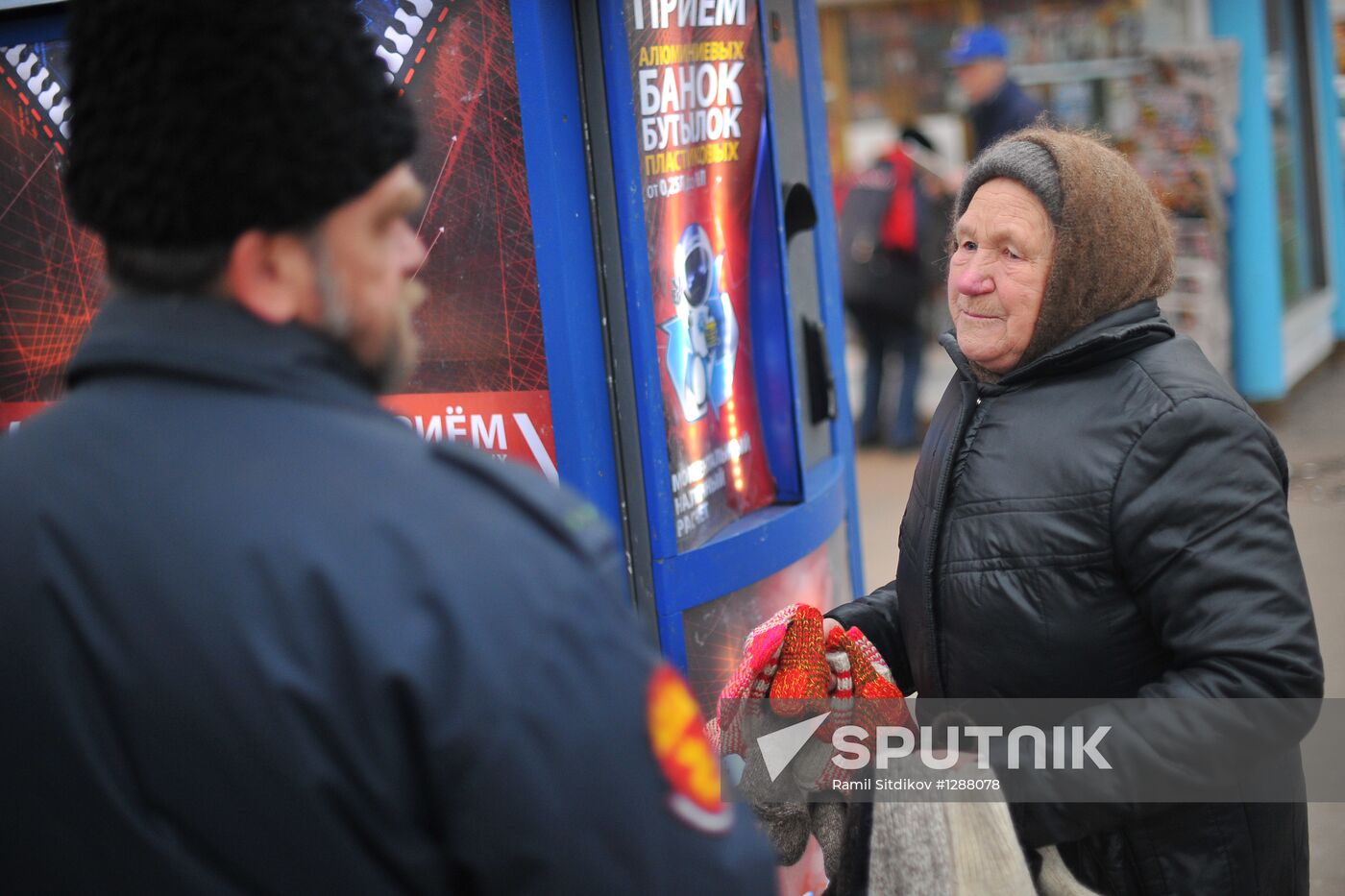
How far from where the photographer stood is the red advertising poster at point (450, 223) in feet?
8.86

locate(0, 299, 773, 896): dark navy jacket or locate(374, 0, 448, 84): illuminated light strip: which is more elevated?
locate(374, 0, 448, 84): illuminated light strip

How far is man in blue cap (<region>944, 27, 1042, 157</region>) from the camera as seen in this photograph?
6324 mm

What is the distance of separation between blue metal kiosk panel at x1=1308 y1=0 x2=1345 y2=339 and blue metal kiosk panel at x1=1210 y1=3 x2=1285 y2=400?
1785 millimetres

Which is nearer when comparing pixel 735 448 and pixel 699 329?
pixel 699 329

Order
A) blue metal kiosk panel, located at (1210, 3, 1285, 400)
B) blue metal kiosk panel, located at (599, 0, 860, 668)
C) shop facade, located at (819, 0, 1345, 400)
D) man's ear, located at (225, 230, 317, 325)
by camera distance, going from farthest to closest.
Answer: blue metal kiosk panel, located at (1210, 3, 1285, 400)
shop facade, located at (819, 0, 1345, 400)
blue metal kiosk panel, located at (599, 0, 860, 668)
man's ear, located at (225, 230, 317, 325)

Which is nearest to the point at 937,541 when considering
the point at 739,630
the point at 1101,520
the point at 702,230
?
the point at 1101,520

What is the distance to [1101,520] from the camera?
6.07ft

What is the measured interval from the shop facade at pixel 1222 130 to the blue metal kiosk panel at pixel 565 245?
426cm

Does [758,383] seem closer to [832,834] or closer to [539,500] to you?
[832,834]

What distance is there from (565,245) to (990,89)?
14.2 ft

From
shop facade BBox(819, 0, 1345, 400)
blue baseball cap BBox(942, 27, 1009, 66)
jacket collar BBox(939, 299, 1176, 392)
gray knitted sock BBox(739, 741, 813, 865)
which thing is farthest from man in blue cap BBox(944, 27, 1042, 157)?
gray knitted sock BBox(739, 741, 813, 865)

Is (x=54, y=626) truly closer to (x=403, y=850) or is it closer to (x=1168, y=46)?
(x=403, y=850)

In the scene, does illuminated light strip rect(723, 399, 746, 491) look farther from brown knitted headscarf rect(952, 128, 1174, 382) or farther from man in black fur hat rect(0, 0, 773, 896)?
man in black fur hat rect(0, 0, 773, 896)

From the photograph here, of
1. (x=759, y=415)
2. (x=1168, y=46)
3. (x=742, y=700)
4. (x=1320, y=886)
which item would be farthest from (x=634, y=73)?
(x=1168, y=46)
